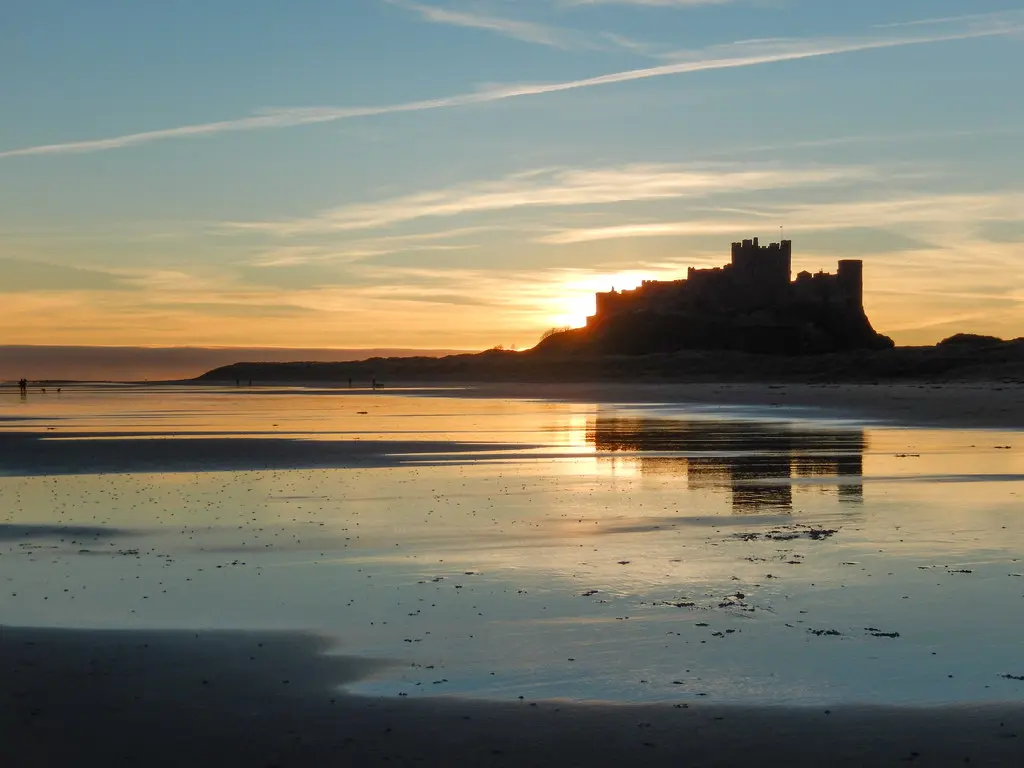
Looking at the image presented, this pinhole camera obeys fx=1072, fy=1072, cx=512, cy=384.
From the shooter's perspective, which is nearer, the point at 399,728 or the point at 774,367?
the point at 399,728

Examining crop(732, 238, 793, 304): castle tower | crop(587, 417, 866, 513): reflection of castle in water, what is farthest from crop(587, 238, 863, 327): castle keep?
crop(587, 417, 866, 513): reflection of castle in water

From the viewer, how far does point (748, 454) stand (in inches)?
1154

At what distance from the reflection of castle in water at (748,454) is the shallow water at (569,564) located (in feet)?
0.60

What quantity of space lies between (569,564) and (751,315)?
163 meters

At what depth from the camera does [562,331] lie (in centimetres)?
19438

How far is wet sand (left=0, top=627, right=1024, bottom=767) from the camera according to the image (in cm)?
722


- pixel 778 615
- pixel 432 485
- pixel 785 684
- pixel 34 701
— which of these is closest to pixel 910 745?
pixel 785 684

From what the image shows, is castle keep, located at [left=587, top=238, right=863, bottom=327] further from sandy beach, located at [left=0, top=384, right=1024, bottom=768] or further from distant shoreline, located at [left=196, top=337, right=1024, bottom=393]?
sandy beach, located at [left=0, top=384, right=1024, bottom=768]

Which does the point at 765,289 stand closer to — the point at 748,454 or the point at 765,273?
the point at 765,273

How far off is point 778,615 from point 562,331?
184 m

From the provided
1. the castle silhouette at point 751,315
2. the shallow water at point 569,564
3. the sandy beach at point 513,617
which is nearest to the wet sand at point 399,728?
the sandy beach at point 513,617

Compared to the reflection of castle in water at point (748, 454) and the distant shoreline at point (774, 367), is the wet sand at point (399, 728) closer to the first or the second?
the reflection of castle in water at point (748, 454)

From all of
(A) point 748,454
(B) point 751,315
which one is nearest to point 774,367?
(B) point 751,315

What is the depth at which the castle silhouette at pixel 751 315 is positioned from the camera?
169 metres
